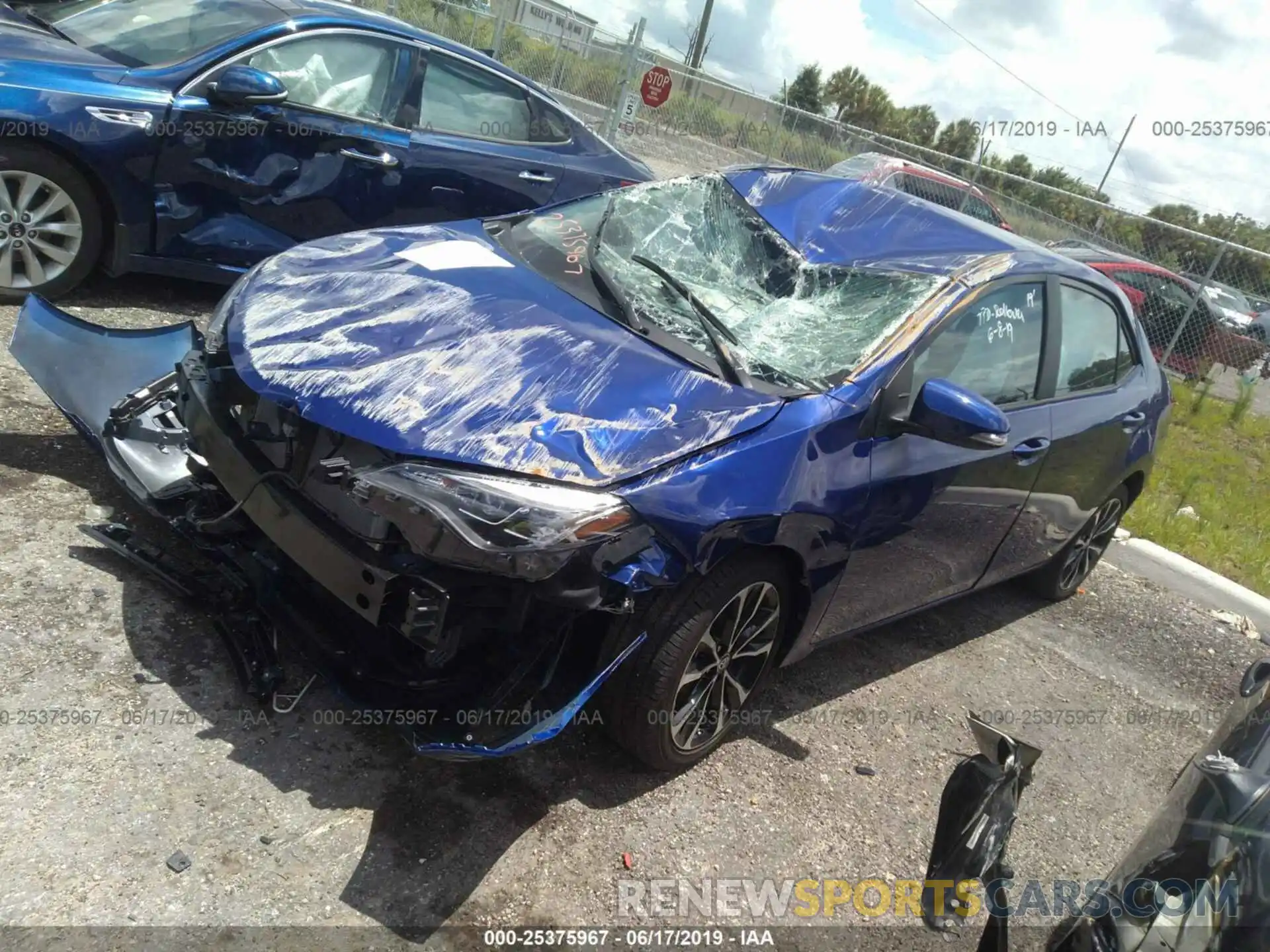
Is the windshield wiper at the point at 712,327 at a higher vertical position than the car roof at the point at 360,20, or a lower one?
lower

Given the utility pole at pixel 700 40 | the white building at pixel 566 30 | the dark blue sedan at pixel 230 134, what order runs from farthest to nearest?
the utility pole at pixel 700 40, the white building at pixel 566 30, the dark blue sedan at pixel 230 134

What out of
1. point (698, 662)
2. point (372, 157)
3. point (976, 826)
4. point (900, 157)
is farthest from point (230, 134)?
point (900, 157)

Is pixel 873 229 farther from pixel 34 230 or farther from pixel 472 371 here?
pixel 34 230

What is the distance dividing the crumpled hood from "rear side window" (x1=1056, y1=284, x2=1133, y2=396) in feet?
6.02

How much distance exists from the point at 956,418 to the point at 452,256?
172 centimetres

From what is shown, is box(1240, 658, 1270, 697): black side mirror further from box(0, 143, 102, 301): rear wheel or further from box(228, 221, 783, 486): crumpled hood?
box(0, 143, 102, 301): rear wheel

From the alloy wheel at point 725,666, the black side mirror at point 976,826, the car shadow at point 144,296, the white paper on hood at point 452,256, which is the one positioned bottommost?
the car shadow at point 144,296

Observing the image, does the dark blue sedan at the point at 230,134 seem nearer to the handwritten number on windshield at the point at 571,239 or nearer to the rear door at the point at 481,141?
the rear door at the point at 481,141

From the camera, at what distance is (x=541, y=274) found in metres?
3.49

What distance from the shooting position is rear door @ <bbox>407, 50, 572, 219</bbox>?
577cm

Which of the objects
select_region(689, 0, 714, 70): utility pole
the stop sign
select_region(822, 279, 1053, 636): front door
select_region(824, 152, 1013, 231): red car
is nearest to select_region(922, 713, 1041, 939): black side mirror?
select_region(822, 279, 1053, 636): front door

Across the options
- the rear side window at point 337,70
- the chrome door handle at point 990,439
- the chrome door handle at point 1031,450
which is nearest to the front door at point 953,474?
the chrome door handle at point 1031,450

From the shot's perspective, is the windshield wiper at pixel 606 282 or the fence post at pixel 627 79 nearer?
the windshield wiper at pixel 606 282

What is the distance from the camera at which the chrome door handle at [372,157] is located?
5453mm
